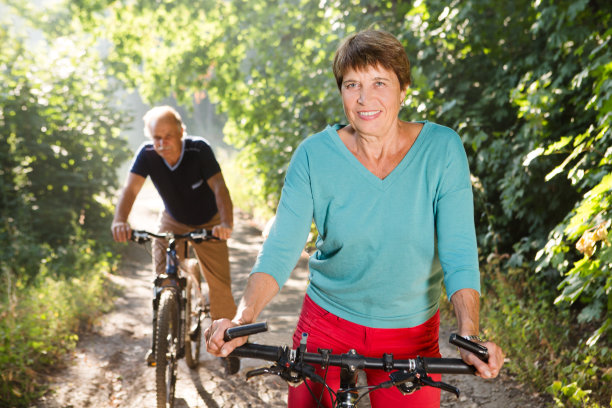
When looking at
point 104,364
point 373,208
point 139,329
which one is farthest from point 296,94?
point 373,208

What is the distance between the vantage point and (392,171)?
2059 millimetres

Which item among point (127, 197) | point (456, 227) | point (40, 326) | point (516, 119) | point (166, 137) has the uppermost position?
point (516, 119)

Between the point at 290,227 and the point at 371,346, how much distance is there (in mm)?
516

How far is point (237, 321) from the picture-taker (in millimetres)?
1833

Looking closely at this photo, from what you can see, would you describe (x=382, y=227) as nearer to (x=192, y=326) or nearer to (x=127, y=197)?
(x=127, y=197)

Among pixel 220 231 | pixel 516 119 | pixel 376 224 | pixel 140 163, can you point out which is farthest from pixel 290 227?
pixel 516 119

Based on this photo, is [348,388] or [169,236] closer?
[348,388]

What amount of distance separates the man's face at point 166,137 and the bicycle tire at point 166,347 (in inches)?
42.8

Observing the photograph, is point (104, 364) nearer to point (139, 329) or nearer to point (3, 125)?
point (139, 329)

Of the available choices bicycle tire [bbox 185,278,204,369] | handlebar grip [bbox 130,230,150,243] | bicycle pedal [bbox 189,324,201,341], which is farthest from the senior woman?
bicycle pedal [bbox 189,324,201,341]

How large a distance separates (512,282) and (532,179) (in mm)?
1132

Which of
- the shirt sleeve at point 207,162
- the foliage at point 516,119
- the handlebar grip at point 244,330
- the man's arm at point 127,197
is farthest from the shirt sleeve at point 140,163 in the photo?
the handlebar grip at point 244,330

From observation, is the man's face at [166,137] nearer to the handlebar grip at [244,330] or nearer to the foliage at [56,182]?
the foliage at [56,182]

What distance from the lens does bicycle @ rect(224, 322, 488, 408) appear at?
1.67 metres
